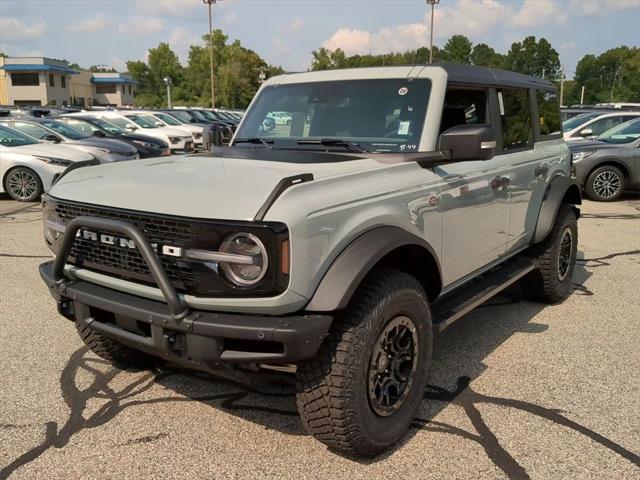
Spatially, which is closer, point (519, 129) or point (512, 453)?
point (512, 453)

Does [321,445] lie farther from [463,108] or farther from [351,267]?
[463,108]

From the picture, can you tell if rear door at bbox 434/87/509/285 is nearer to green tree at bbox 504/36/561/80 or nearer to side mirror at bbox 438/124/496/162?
side mirror at bbox 438/124/496/162

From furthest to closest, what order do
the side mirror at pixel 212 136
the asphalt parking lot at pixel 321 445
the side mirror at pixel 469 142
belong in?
the side mirror at pixel 212 136 → the side mirror at pixel 469 142 → the asphalt parking lot at pixel 321 445

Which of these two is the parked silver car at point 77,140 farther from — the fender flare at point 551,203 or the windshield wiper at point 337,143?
the fender flare at point 551,203

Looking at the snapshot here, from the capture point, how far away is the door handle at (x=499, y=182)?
4.07m

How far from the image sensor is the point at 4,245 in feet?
25.0

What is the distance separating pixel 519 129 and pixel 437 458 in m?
2.81

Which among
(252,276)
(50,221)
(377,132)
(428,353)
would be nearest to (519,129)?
(377,132)

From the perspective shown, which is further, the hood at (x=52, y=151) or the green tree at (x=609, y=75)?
the green tree at (x=609, y=75)

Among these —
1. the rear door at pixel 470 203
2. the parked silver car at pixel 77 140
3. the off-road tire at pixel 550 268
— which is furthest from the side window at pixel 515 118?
the parked silver car at pixel 77 140

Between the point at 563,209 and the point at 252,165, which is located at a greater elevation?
the point at 252,165

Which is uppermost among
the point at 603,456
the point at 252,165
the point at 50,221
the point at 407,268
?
the point at 252,165

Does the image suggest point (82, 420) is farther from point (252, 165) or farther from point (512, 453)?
point (512, 453)

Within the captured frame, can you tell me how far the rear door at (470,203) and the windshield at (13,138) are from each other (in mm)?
10221
